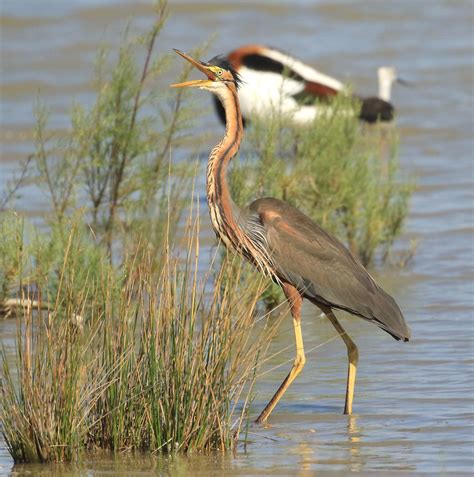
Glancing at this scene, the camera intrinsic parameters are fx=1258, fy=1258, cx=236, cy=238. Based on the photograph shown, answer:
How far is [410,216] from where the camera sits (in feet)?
38.8

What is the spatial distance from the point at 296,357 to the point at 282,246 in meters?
0.62

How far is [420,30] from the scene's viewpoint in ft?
70.4

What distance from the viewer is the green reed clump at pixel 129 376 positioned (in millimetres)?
5230

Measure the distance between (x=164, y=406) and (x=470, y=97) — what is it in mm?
13084

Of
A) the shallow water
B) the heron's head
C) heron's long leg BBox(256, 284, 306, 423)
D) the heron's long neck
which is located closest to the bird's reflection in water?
the shallow water

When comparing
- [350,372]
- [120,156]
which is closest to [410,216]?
[120,156]

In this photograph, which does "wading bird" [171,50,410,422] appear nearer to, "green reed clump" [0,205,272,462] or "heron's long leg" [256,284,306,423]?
"heron's long leg" [256,284,306,423]

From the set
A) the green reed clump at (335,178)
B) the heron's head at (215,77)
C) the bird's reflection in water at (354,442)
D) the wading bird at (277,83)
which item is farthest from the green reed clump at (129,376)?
the wading bird at (277,83)

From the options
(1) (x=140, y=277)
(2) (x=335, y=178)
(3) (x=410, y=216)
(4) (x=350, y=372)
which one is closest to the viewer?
(1) (x=140, y=277)

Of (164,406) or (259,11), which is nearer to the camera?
(164,406)

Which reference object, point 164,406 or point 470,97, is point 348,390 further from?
point 470,97

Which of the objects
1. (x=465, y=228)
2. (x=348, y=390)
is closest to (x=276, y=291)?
(x=348, y=390)

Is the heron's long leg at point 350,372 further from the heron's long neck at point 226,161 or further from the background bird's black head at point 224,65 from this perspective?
the background bird's black head at point 224,65

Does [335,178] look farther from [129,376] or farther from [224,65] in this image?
[129,376]
